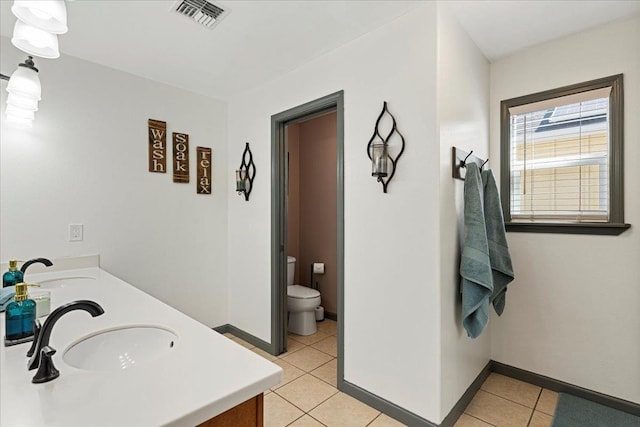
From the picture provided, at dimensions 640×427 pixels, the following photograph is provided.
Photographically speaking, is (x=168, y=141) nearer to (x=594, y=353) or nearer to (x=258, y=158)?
(x=258, y=158)

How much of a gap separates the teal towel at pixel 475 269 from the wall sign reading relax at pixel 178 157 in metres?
2.33

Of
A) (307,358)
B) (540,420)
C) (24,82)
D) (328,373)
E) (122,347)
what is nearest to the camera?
(122,347)

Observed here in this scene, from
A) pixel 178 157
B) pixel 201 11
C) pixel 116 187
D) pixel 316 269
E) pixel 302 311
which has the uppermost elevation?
pixel 201 11

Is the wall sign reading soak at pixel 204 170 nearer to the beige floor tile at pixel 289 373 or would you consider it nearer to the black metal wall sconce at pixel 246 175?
the black metal wall sconce at pixel 246 175

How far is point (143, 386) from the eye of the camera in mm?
782

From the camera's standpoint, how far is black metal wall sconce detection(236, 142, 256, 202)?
3.01m

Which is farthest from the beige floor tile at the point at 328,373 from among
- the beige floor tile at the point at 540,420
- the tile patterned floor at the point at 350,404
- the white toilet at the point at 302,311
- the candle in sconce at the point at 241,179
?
the candle in sconce at the point at 241,179

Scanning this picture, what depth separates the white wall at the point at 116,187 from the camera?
84.9 inches

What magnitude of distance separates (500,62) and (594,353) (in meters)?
2.13

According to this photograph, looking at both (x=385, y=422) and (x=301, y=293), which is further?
(x=301, y=293)

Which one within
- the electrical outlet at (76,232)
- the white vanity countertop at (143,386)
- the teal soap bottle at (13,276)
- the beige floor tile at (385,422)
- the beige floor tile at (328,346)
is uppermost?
the electrical outlet at (76,232)

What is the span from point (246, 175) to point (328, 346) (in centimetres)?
177

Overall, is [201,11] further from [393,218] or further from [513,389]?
[513,389]

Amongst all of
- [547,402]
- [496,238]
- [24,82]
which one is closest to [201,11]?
[24,82]
